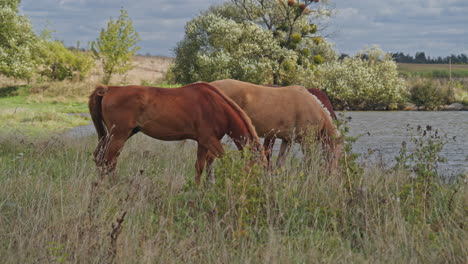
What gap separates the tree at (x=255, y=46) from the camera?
37656 millimetres

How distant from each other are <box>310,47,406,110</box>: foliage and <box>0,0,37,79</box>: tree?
19.2m

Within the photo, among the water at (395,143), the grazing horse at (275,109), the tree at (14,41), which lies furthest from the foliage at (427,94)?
the grazing horse at (275,109)

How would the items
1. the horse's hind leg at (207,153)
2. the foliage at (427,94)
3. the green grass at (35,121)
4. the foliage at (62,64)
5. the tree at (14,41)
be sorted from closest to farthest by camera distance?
the horse's hind leg at (207,153)
the green grass at (35,121)
the tree at (14,41)
the foliage at (427,94)
the foliage at (62,64)

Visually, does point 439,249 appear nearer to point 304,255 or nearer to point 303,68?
point 304,255

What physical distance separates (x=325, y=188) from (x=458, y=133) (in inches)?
612

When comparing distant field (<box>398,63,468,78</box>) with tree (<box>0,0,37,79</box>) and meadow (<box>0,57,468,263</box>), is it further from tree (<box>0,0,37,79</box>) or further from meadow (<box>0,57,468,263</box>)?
meadow (<box>0,57,468,263</box>)

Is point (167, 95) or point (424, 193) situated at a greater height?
point (167, 95)

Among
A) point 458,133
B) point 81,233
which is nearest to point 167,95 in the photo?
point 81,233

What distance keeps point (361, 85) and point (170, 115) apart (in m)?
32.0

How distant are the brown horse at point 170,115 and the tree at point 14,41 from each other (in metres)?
29.3

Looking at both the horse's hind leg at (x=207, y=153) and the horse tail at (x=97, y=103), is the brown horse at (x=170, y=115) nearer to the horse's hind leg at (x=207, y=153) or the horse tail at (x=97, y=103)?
the horse's hind leg at (x=207, y=153)

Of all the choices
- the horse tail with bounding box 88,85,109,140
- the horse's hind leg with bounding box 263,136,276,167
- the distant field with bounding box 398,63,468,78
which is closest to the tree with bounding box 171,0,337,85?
the distant field with bounding box 398,63,468,78

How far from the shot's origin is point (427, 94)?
122ft

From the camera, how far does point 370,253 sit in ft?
15.1
